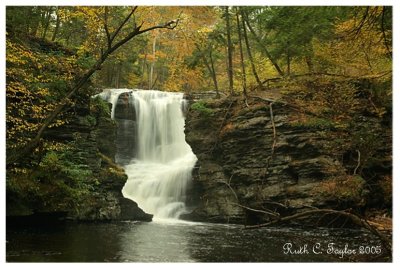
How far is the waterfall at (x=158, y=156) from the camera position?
547 inches

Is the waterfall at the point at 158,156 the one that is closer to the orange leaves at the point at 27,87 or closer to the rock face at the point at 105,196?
the rock face at the point at 105,196

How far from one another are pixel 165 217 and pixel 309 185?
4901 mm

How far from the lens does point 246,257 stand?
7.07 metres

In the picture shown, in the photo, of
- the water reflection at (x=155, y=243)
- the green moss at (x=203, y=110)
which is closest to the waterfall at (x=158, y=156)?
the green moss at (x=203, y=110)

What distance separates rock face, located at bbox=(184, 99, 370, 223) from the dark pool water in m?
1.82

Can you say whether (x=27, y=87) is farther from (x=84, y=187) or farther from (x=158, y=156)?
(x=158, y=156)

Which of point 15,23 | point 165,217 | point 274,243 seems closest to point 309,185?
point 274,243

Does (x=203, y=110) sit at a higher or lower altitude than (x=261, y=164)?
higher

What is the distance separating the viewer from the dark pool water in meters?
6.71

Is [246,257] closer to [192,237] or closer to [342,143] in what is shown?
[192,237]

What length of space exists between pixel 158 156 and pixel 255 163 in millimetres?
6011

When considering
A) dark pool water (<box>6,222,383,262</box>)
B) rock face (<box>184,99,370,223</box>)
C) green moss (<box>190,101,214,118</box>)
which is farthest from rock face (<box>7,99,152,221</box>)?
green moss (<box>190,101,214,118</box>)

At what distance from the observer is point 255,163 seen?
12727 mm

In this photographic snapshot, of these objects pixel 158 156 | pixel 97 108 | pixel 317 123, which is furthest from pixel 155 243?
pixel 158 156
